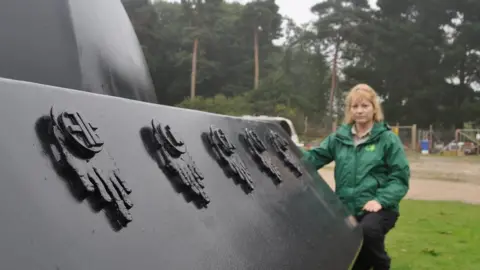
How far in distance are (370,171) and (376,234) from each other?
0.29m

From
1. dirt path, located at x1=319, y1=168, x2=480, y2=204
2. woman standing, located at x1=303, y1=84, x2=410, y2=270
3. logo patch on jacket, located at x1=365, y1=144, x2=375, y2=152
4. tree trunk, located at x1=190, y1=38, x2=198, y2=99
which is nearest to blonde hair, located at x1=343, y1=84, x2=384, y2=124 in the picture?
woman standing, located at x1=303, y1=84, x2=410, y2=270

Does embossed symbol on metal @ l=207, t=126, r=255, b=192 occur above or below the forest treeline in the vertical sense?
below

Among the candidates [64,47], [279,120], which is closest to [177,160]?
[64,47]

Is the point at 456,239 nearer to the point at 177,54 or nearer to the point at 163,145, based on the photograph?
the point at 163,145

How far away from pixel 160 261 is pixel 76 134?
1.04 ft

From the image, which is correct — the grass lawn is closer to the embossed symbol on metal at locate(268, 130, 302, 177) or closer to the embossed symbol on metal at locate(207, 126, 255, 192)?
the embossed symbol on metal at locate(268, 130, 302, 177)

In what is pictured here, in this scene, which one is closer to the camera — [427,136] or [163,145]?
[163,145]

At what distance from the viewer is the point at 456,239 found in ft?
17.7

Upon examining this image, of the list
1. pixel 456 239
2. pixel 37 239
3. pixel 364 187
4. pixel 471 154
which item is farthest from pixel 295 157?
pixel 471 154

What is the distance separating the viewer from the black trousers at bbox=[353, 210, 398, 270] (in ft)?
8.84

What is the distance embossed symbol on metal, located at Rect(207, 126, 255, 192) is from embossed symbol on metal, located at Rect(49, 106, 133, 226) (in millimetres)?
727

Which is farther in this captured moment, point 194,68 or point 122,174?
point 194,68

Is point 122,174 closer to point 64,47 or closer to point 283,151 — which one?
point 64,47

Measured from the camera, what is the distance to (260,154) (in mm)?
2467
